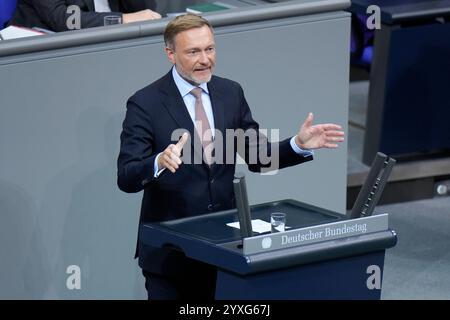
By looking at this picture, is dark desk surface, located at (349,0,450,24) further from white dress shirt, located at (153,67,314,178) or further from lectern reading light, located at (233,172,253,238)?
lectern reading light, located at (233,172,253,238)

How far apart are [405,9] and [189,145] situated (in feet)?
10.4

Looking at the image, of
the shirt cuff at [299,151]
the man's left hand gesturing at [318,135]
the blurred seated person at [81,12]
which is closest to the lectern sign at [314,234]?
the man's left hand gesturing at [318,135]

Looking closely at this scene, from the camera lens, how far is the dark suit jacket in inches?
181

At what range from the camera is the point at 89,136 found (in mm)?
5586

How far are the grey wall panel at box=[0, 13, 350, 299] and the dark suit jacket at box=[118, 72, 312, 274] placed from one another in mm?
879

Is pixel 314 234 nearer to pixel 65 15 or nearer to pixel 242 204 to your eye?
pixel 242 204

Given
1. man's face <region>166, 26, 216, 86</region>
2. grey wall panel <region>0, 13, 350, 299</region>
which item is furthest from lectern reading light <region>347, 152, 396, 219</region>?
grey wall panel <region>0, 13, 350, 299</region>

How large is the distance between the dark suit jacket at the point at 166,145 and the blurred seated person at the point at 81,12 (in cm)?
152

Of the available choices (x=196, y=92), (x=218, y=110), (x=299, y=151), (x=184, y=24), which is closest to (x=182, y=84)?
(x=196, y=92)

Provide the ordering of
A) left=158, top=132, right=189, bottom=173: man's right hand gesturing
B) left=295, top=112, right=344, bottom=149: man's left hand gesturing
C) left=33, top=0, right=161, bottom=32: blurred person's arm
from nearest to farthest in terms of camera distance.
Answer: left=158, top=132, right=189, bottom=173: man's right hand gesturing
left=295, top=112, right=344, bottom=149: man's left hand gesturing
left=33, top=0, right=161, bottom=32: blurred person's arm

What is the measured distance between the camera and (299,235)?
13.6 feet
